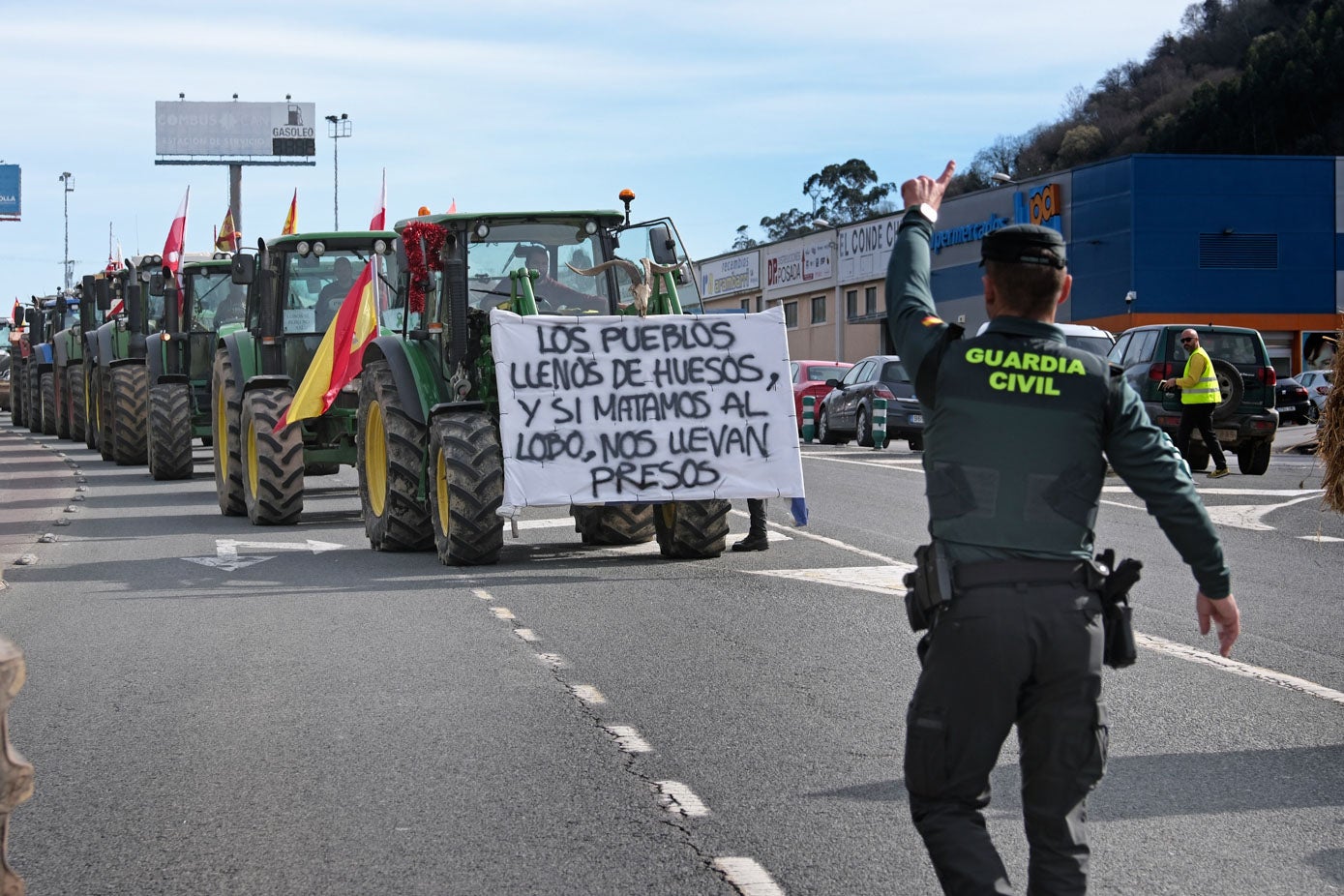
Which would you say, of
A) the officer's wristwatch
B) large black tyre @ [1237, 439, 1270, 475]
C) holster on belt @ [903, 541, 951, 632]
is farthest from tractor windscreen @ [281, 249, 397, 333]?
holster on belt @ [903, 541, 951, 632]

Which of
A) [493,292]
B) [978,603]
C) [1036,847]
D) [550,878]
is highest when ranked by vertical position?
[493,292]

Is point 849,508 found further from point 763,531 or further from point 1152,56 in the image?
point 1152,56

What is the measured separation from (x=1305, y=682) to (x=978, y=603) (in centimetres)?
495

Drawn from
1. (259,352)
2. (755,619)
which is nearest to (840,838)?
(755,619)

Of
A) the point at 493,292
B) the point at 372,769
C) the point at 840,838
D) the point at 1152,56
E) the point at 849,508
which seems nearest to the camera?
the point at 840,838

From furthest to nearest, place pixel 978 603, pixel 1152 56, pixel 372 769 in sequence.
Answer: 1. pixel 1152 56
2. pixel 372 769
3. pixel 978 603

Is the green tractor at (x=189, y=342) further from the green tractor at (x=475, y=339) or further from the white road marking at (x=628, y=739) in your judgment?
the white road marking at (x=628, y=739)

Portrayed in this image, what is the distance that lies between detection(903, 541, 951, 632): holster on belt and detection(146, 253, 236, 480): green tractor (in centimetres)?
1915

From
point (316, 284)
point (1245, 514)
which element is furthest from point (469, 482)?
point (1245, 514)

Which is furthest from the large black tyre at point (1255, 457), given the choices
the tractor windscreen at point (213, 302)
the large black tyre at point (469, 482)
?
the large black tyre at point (469, 482)

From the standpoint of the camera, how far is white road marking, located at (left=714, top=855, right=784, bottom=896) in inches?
199

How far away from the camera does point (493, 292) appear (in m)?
13.6

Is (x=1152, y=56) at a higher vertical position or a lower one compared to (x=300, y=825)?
higher

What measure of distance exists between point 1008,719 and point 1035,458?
0.59 metres
